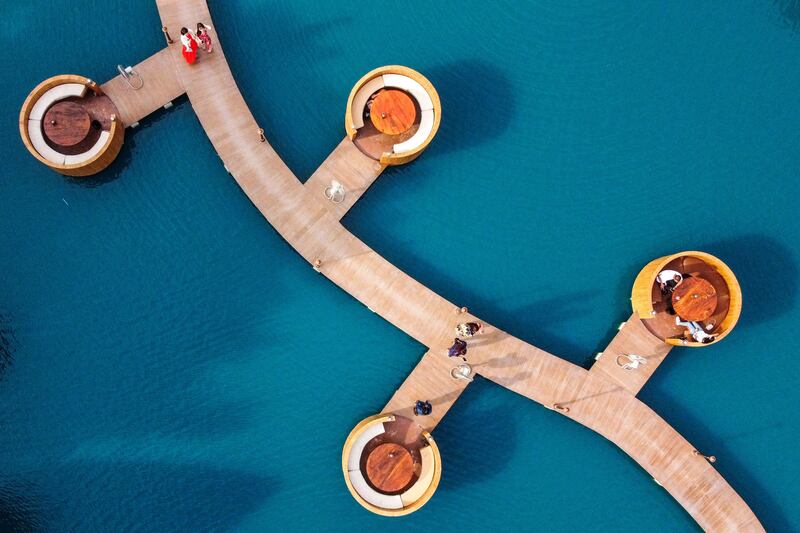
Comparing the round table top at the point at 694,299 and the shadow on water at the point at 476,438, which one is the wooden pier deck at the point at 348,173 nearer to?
the shadow on water at the point at 476,438

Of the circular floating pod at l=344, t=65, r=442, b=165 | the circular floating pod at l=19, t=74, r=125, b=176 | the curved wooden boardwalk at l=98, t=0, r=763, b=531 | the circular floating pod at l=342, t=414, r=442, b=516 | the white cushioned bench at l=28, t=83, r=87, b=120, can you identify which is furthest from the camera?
the curved wooden boardwalk at l=98, t=0, r=763, b=531

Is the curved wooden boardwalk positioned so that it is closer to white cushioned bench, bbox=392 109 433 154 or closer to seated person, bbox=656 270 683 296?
seated person, bbox=656 270 683 296

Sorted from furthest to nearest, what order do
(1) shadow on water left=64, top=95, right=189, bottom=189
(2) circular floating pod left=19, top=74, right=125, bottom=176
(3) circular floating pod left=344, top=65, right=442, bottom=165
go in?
(1) shadow on water left=64, top=95, right=189, bottom=189 < (3) circular floating pod left=344, top=65, right=442, bottom=165 < (2) circular floating pod left=19, top=74, right=125, bottom=176

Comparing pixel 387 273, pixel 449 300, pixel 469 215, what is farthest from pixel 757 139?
pixel 387 273

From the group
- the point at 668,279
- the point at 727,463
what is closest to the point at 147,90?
the point at 668,279

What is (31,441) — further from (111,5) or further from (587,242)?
(587,242)

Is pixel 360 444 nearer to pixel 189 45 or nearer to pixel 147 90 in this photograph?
pixel 147 90

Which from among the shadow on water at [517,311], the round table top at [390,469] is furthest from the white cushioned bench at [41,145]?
the round table top at [390,469]

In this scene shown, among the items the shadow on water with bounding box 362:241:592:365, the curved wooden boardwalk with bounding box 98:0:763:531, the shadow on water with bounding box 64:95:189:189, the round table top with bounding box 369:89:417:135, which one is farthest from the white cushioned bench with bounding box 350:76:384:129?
the shadow on water with bounding box 64:95:189:189
